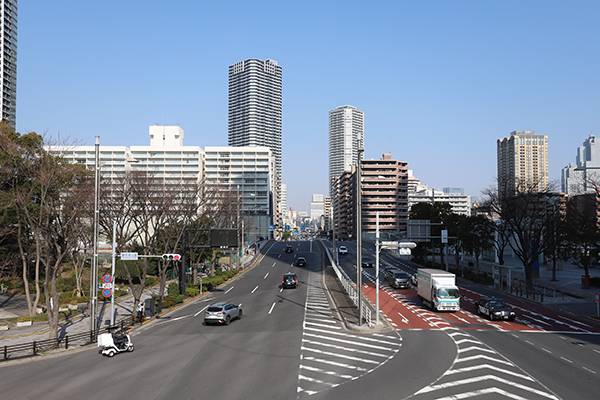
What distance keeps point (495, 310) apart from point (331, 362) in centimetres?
1718

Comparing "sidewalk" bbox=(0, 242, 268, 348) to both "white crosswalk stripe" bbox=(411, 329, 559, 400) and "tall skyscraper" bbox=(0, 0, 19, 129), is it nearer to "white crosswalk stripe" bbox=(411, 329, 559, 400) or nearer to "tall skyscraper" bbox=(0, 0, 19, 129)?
"white crosswalk stripe" bbox=(411, 329, 559, 400)

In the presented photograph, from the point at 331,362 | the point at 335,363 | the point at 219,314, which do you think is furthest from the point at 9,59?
the point at 335,363

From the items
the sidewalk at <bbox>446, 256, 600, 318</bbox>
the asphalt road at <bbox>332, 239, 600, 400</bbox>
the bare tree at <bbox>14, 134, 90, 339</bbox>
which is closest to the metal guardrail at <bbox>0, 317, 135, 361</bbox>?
the bare tree at <bbox>14, 134, 90, 339</bbox>

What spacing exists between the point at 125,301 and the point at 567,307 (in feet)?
144

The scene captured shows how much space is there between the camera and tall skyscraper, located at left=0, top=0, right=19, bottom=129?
122m

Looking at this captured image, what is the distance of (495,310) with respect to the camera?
3050cm

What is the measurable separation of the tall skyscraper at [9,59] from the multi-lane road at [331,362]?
128 m

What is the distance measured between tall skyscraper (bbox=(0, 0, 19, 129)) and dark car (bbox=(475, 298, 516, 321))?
138 m

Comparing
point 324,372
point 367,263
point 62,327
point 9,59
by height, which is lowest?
point 62,327

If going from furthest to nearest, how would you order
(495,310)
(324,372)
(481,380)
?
(495,310)
(324,372)
(481,380)

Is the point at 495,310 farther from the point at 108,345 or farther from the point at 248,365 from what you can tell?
the point at 108,345

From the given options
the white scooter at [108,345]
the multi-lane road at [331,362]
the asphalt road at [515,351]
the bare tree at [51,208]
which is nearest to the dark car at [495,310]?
the asphalt road at [515,351]

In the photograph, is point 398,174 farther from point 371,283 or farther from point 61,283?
point 61,283

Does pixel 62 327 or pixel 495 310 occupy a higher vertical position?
pixel 495 310
